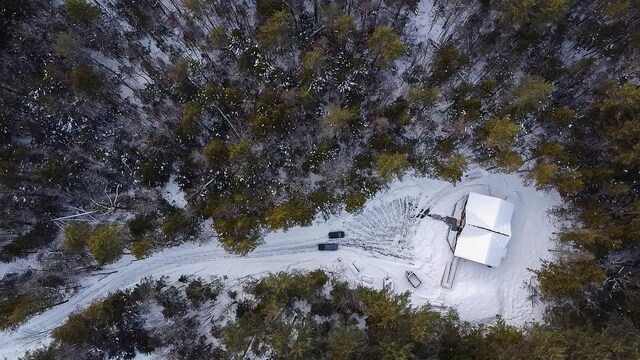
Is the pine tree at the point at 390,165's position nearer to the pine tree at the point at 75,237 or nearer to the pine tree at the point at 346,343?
the pine tree at the point at 346,343

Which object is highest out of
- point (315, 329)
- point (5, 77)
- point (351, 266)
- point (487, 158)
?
point (5, 77)

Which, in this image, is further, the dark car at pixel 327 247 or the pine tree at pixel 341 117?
the dark car at pixel 327 247

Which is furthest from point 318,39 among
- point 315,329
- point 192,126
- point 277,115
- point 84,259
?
point 84,259

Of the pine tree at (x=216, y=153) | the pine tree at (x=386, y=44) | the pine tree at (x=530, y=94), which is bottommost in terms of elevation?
the pine tree at (x=216, y=153)

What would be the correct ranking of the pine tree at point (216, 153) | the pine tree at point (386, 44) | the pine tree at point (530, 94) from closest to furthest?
the pine tree at point (530, 94) < the pine tree at point (386, 44) < the pine tree at point (216, 153)

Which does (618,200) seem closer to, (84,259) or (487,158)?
(487,158)

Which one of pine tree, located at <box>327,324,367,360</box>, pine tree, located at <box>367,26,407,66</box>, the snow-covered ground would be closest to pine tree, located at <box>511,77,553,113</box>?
the snow-covered ground

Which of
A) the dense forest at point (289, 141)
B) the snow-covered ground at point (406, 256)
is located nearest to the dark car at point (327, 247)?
the snow-covered ground at point (406, 256)
